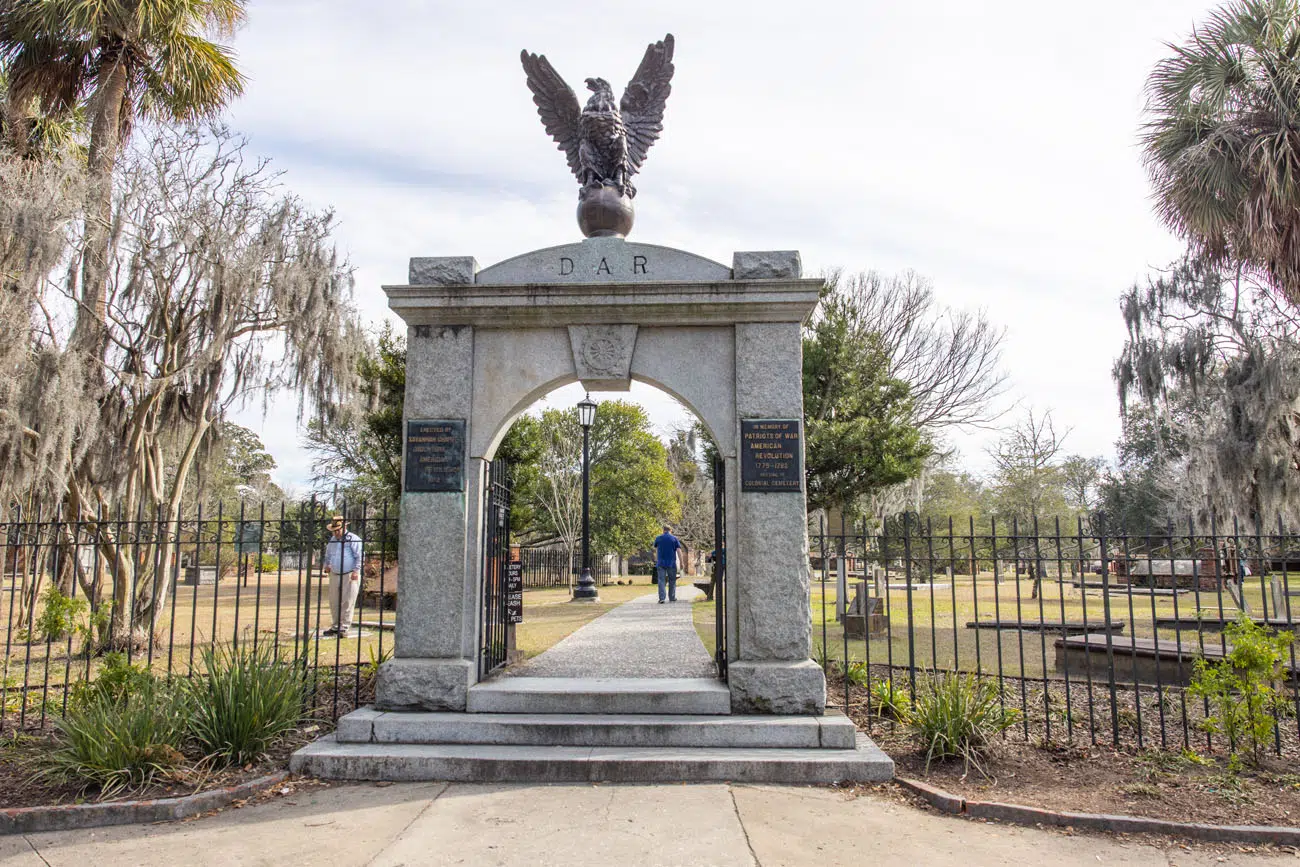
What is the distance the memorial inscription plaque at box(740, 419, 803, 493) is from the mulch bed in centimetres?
203

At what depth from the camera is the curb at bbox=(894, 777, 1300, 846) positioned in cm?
421

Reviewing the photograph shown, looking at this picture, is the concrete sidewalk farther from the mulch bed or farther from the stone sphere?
the stone sphere

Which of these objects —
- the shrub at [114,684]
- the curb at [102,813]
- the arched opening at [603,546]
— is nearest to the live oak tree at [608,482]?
the arched opening at [603,546]

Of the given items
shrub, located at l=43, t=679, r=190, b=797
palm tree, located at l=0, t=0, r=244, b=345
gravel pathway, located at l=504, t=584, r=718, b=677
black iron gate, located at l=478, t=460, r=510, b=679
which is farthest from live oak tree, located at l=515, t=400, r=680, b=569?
shrub, located at l=43, t=679, r=190, b=797

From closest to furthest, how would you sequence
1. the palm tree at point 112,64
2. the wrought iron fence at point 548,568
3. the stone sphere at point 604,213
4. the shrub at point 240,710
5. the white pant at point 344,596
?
the shrub at point 240,710
the stone sphere at point 604,213
the white pant at point 344,596
the palm tree at point 112,64
the wrought iron fence at point 548,568

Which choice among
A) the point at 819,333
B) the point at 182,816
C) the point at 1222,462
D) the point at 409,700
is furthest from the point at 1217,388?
the point at 182,816

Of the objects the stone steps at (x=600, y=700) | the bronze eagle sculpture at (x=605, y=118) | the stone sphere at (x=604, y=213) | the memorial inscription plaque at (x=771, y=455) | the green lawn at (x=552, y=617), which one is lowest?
the green lawn at (x=552, y=617)

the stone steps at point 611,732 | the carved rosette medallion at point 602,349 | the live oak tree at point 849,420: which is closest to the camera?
the stone steps at point 611,732

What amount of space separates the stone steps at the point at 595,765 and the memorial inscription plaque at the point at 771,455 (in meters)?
1.89

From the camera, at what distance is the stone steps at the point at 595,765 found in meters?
5.06

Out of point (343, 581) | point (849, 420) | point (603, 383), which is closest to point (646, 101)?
point (603, 383)

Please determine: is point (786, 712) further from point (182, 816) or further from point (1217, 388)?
point (1217, 388)

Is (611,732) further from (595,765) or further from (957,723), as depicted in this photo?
(957,723)

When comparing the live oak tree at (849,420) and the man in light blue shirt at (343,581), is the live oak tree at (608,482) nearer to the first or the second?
the live oak tree at (849,420)
